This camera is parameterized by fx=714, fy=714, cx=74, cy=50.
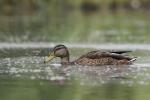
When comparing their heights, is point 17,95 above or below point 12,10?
below

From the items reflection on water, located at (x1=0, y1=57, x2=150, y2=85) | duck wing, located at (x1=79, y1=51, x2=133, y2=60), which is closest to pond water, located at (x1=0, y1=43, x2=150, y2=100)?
reflection on water, located at (x1=0, y1=57, x2=150, y2=85)

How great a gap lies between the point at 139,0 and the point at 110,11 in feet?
10.2

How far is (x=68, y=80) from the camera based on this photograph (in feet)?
38.8

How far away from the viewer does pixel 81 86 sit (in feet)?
36.8

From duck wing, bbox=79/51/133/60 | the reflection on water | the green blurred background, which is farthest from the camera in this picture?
the green blurred background

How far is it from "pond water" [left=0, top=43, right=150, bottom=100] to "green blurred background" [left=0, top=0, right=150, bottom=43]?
5.70 metres

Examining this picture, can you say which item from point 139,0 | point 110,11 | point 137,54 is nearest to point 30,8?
point 110,11

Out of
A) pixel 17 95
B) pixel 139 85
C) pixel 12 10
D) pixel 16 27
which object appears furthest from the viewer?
pixel 12 10

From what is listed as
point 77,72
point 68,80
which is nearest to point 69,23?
point 77,72

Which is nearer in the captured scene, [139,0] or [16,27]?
[16,27]

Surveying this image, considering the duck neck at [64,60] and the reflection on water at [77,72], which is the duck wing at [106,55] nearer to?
the reflection on water at [77,72]

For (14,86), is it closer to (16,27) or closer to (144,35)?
(144,35)

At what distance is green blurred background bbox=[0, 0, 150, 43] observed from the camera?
21.3 m

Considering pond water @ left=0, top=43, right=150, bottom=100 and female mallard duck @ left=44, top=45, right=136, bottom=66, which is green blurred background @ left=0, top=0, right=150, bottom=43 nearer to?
pond water @ left=0, top=43, right=150, bottom=100
